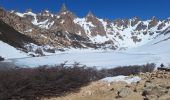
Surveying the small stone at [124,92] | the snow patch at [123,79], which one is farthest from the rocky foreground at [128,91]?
the snow patch at [123,79]

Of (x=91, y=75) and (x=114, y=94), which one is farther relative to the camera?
(x=91, y=75)

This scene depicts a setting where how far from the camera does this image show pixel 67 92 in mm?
9664

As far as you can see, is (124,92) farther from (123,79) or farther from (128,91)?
(123,79)

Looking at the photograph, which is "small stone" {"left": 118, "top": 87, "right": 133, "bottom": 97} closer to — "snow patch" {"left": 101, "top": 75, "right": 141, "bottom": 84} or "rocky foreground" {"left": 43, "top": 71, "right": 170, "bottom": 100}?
"rocky foreground" {"left": 43, "top": 71, "right": 170, "bottom": 100}

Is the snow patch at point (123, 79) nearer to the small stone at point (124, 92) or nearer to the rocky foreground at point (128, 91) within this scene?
the rocky foreground at point (128, 91)

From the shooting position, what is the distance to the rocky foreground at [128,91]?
873 cm

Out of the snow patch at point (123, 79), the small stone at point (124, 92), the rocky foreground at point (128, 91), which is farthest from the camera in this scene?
the snow patch at point (123, 79)

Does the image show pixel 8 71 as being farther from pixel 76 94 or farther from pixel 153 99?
pixel 153 99

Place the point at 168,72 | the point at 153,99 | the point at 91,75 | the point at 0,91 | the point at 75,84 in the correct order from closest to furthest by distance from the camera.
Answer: the point at 0,91
the point at 153,99
the point at 75,84
the point at 91,75
the point at 168,72

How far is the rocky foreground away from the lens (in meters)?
8.73

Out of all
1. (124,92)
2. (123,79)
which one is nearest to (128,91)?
(124,92)

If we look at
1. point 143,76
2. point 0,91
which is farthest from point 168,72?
point 0,91

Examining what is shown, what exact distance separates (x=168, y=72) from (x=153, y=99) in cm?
387

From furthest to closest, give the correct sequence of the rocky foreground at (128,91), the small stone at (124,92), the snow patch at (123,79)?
the snow patch at (123,79)
the small stone at (124,92)
the rocky foreground at (128,91)
